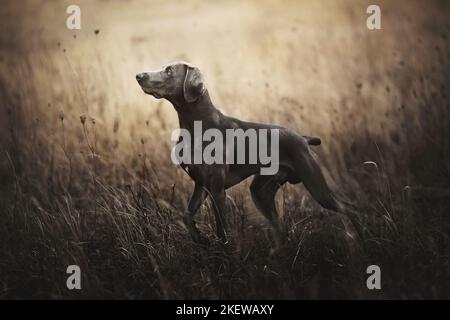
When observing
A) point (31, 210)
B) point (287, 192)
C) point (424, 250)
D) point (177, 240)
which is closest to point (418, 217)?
point (424, 250)

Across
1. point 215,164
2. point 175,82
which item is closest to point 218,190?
point 215,164

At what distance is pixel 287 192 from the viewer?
6195mm

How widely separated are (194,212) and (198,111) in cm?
71

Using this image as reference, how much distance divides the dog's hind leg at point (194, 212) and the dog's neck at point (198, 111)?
0.45 m

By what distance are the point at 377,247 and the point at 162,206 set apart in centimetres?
167

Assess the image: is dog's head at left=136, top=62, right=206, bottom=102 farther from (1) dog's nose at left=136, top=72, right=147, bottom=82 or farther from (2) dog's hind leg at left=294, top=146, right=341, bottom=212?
(2) dog's hind leg at left=294, top=146, right=341, bottom=212

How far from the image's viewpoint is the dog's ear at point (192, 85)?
15.9 feet

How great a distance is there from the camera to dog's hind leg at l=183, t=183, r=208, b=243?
4902 millimetres

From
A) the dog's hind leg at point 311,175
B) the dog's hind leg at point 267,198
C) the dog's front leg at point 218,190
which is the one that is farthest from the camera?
the dog's hind leg at point 267,198

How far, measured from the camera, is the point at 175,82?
4863 mm

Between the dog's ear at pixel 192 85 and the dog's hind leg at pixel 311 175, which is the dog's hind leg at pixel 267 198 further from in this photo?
the dog's ear at pixel 192 85

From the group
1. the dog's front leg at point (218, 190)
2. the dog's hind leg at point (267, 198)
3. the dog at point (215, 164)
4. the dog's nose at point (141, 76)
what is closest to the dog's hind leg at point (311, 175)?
the dog at point (215, 164)

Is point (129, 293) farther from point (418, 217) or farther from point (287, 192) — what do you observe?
point (418, 217)

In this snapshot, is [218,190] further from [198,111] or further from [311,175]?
[311,175]
